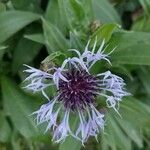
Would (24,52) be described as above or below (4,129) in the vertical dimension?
above

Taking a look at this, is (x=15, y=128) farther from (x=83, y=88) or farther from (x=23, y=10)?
(x=83, y=88)

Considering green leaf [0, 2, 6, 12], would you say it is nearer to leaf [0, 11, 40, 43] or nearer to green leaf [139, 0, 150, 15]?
leaf [0, 11, 40, 43]

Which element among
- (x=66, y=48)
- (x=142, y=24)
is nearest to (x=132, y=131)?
(x=142, y=24)

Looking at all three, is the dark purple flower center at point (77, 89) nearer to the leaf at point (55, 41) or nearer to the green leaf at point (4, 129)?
the leaf at point (55, 41)

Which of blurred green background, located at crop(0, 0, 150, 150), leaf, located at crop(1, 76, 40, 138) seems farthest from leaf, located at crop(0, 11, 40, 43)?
leaf, located at crop(1, 76, 40, 138)

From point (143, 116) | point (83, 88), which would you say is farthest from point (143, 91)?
point (83, 88)

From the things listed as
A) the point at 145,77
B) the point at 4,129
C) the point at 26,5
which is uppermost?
the point at 26,5

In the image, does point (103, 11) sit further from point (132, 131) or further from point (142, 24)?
point (132, 131)
